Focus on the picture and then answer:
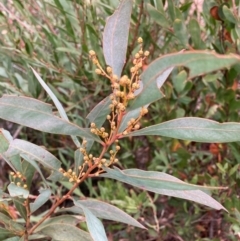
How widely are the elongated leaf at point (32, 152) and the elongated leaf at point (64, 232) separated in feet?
0.43

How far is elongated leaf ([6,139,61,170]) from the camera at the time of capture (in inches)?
32.3

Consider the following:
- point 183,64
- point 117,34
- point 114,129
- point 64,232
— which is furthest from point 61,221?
point 183,64

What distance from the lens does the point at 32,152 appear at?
850 millimetres

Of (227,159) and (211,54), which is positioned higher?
(211,54)

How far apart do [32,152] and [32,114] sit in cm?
13

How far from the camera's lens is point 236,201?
48.8 inches

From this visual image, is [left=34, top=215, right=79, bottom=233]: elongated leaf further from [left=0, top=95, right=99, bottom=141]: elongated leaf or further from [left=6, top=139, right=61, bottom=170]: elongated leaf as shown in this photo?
[left=0, top=95, right=99, bottom=141]: elongated leaf

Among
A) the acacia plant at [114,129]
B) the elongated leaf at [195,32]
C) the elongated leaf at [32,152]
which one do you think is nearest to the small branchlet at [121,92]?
the acacia plant at [114,129]

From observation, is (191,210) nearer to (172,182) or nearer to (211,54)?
(172,182)

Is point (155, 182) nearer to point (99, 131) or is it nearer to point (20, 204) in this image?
point (99, 131)

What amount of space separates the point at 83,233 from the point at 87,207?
0.05 metres

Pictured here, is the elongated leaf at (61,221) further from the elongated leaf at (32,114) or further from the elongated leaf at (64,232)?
the elongated leaf at (32,114)

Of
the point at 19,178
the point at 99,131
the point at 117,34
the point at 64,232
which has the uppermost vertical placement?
the point at 117,34

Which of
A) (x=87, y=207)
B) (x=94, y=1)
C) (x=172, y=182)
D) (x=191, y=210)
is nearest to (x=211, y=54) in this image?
(x=172, y=182)
